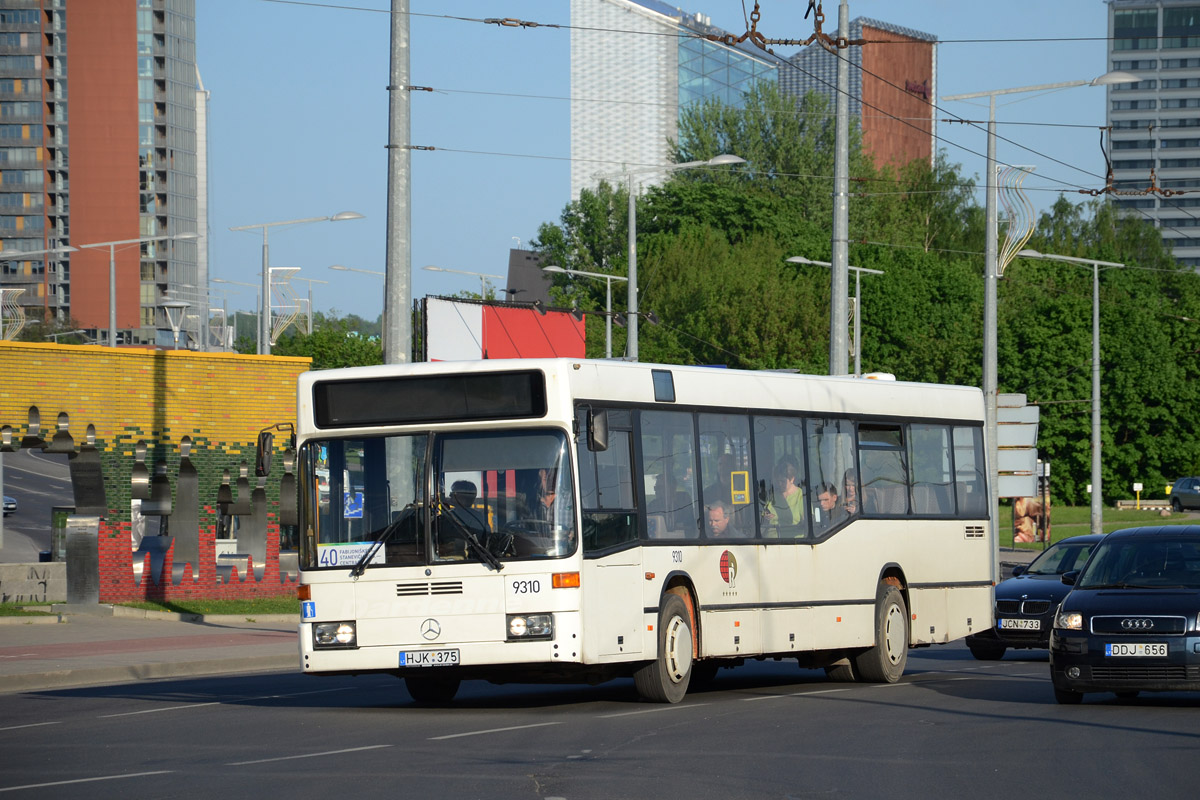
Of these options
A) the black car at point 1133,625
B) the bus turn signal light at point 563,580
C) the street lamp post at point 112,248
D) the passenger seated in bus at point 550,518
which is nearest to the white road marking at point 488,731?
the bus turn signal light at point 563,580

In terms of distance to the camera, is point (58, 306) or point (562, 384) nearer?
point (562, 384)

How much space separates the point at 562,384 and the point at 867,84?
141014 mm

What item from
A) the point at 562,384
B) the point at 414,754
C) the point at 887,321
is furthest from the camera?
the point at 887,321

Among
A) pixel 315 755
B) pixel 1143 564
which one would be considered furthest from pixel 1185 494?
pixel 315 755

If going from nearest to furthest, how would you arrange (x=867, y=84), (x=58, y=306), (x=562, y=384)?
(x=562, y=384) < (x=58, y=306) < (x=867, y=84)

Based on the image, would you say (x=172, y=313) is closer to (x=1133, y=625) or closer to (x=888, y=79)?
(x=1133, y=625)

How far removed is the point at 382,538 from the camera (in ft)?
46.4

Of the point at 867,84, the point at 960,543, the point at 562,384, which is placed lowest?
the point at 960,543

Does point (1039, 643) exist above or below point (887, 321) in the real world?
below

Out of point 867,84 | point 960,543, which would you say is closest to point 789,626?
point 960,543

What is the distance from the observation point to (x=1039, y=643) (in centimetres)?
2208

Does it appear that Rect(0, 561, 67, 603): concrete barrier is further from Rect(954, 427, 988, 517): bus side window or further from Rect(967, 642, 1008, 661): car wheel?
Rect(954, 427, 988, 517): bus side window

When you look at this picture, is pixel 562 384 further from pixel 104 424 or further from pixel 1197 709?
pixel 104 424

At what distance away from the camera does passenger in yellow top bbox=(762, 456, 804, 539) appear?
55.0 feet
